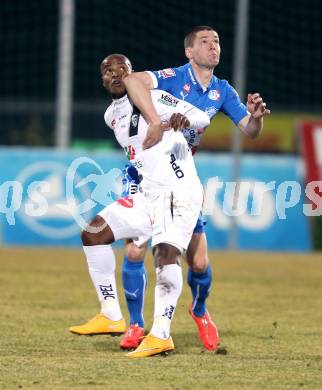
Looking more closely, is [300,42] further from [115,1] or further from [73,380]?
[73,380]

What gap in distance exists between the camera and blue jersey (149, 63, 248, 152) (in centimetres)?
803

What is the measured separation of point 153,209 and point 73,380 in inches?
63.3

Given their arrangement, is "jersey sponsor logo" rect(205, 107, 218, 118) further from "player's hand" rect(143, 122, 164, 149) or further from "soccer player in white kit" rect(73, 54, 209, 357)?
"player's hand" rect(143, 122, 164, 149)

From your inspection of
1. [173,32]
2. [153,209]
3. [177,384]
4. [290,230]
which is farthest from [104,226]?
[173,32]

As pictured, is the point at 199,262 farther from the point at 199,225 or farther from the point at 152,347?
the point at 152,347

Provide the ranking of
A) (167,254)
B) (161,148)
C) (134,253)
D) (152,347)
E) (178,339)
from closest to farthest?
1. (152,347)
2. (167,254)
3. (161,148)
4. (134,253)
5. (178,339)

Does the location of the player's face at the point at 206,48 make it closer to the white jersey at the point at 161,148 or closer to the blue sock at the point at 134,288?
the white jersey at the point at 161,148

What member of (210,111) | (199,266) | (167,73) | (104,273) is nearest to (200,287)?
(199,266)

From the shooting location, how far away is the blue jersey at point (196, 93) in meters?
8.03

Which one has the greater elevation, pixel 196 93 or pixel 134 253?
pixel 196 93

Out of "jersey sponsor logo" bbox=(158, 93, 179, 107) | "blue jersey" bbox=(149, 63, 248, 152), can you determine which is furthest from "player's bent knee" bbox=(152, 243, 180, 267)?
"jersey sponsor logo" bbox=(158, 93, 179, 107)

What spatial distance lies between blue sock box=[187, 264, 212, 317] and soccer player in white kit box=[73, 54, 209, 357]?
52cm

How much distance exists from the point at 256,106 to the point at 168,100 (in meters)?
0.61

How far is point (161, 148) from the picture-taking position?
7.88m
